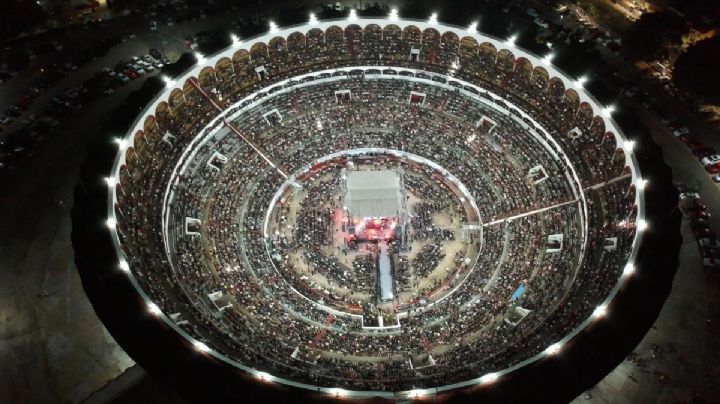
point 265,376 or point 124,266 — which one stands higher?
point 124,266

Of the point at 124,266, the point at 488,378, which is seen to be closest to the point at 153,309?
the point at 124,266

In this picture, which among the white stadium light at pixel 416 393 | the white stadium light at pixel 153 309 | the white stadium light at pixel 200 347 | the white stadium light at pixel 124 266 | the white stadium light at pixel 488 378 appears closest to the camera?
the white stadium light at pixel 416 393

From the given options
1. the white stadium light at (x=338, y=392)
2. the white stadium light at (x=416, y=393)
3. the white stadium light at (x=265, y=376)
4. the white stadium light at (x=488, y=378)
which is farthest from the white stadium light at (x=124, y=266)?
the white stadium light at (x=488, y=378)

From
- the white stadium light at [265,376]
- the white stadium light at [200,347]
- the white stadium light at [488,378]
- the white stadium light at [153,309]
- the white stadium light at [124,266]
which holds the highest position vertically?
the white stadium light at [124,266]

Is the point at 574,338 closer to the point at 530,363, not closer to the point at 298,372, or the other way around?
the point at 530,363

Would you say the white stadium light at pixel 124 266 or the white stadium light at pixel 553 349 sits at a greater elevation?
the white stadium light at pixel 124 266

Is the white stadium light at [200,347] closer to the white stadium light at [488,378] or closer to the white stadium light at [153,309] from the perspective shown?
the white stadium light at [153,309]

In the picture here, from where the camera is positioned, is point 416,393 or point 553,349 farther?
point 553,349

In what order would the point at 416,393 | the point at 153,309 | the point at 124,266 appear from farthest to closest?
the point at 124,266
the point at 153,309
the point at 416,393

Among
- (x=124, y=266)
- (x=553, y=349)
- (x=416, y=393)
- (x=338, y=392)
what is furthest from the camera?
(x=124, y=266)

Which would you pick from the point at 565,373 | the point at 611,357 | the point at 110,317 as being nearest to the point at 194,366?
the point at 110,317

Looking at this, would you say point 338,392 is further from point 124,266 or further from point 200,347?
point 124,266

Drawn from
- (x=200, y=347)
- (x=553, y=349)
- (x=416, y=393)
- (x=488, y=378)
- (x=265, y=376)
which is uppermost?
(x=200, y=347)
